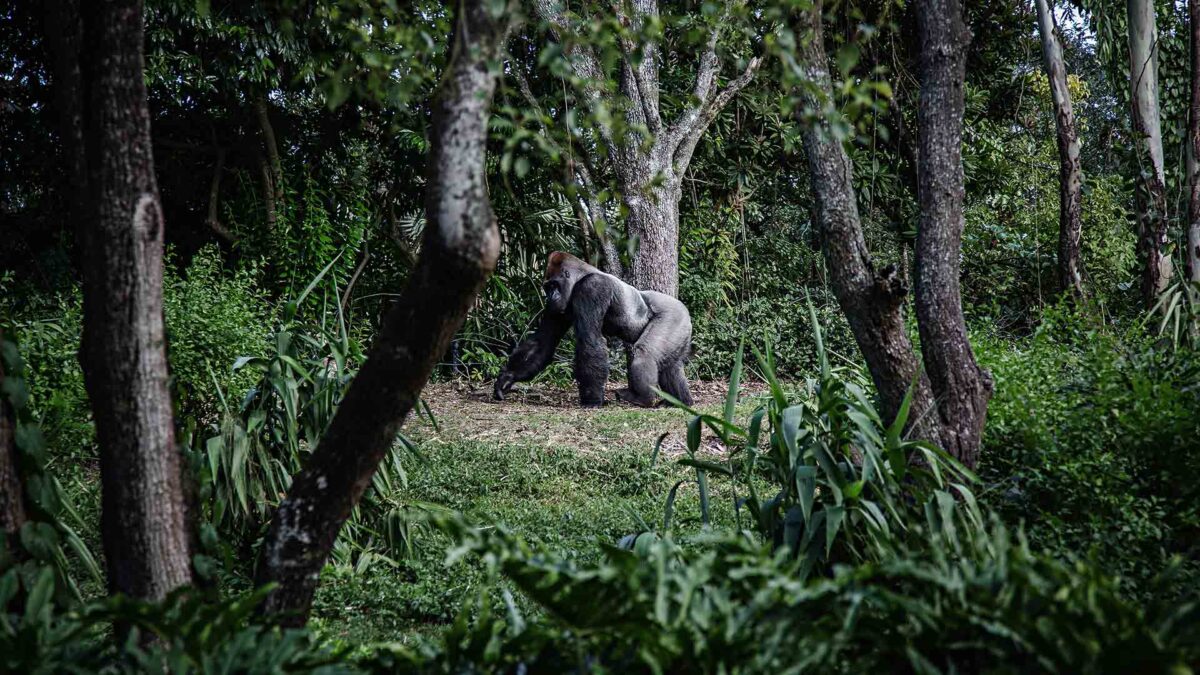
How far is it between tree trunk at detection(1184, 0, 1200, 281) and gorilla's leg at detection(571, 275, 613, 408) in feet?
12.5

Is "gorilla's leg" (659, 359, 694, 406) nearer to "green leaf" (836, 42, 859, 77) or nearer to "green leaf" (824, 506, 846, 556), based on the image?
"green leaf" (824, 506, 846, 556)

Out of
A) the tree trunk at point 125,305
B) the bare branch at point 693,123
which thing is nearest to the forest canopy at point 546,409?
the tree trunk at point 125,305

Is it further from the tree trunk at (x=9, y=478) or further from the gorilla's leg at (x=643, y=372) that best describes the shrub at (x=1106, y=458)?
the gorilla's leg at (x=643, y=372)

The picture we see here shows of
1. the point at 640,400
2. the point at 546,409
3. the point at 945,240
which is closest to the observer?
the point at 945,240

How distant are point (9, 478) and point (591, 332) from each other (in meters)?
5.64

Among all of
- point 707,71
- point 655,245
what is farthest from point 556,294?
point 707,71

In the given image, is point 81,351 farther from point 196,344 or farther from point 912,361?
point 196,344

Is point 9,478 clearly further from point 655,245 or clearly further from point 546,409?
point 655,245

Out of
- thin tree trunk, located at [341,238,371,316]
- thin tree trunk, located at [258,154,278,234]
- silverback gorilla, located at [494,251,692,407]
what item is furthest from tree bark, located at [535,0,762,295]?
thin tree trunk, located at [258,154,278,234]

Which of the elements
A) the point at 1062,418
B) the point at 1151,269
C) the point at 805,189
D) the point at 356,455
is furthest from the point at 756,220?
the point at 356,455

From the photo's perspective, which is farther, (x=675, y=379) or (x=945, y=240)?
(x=675, y=379)

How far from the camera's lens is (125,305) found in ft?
6.67

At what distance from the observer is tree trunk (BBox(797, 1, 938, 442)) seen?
10.6ft

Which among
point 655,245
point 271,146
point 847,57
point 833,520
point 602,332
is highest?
point 271,146
